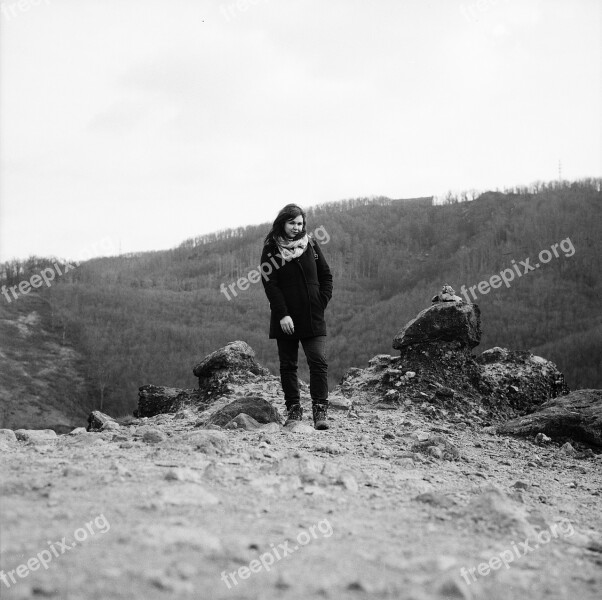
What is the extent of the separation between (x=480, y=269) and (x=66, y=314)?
1366 inches

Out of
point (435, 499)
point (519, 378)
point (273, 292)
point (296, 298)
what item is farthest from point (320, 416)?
point (519, 378)

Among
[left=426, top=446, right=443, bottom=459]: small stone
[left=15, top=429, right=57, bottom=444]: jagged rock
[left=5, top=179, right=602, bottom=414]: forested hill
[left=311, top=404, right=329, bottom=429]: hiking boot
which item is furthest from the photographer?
[left=5, top=179, right=602, bottom=414]: forested hill

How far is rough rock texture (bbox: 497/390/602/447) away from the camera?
6.69 metres

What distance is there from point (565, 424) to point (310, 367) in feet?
9.95

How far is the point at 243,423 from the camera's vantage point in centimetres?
571

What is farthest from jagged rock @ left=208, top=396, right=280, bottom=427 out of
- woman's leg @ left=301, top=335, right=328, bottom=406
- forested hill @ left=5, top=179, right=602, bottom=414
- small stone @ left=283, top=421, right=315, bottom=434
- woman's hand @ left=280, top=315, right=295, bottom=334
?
forested hill @ left=5, top=179, right=602, bottom=414

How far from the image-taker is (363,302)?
5734cm

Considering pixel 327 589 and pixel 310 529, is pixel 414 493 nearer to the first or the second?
pixel 310 529

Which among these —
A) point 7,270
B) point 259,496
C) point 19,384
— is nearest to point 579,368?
point 19,384

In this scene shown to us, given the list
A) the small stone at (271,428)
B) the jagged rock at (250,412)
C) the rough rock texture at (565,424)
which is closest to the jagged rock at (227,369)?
the jagged rock at (250,412)

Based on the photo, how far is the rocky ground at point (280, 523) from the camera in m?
2.23

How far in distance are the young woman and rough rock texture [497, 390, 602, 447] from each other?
100 inches

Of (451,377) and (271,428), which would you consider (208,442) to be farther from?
(451,377)

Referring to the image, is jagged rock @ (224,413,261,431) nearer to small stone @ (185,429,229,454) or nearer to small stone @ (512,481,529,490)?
small stone @ (185,429,229,454)
